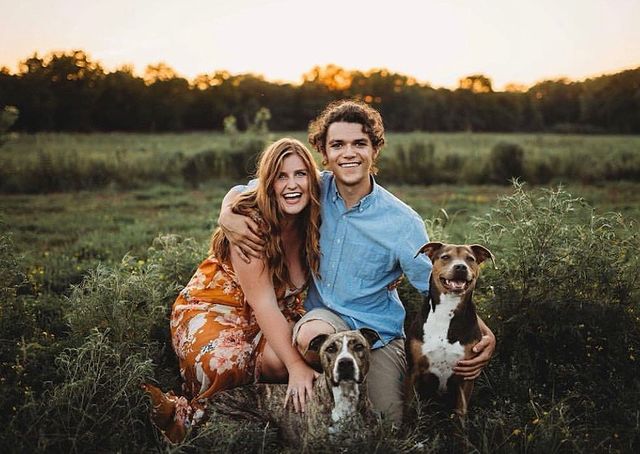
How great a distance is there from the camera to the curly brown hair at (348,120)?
14.2 feet

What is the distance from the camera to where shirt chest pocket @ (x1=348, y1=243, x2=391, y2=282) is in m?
4.19

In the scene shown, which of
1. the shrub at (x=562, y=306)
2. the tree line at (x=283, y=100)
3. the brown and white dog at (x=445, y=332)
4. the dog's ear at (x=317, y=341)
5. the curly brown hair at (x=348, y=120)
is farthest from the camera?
the tree line at (x=283, y=100)

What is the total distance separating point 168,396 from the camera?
3980 mm

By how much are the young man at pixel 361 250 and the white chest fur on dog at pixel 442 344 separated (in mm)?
259

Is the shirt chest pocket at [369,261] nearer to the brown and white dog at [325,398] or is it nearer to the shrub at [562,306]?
the brown and white dog at [325,398]

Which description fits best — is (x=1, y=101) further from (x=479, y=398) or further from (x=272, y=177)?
(x=479, y=398)

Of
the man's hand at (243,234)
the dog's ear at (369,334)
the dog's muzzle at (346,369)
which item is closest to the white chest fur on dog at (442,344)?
the dog's ear at (369,334)

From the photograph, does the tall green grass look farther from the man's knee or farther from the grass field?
the man's knee

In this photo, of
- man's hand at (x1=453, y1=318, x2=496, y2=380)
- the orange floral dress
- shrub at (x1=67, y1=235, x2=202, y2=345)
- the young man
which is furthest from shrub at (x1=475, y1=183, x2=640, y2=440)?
shrub at (x1=67, y1=235, x2=202, y2=345)

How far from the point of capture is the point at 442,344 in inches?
153

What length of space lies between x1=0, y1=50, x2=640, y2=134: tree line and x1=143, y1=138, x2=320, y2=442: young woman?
39.1 feet

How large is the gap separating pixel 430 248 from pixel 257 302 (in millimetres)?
1301

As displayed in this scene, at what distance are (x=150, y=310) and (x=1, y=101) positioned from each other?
11.3 m

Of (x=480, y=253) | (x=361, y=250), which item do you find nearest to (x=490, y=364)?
(x=480, y=253)
